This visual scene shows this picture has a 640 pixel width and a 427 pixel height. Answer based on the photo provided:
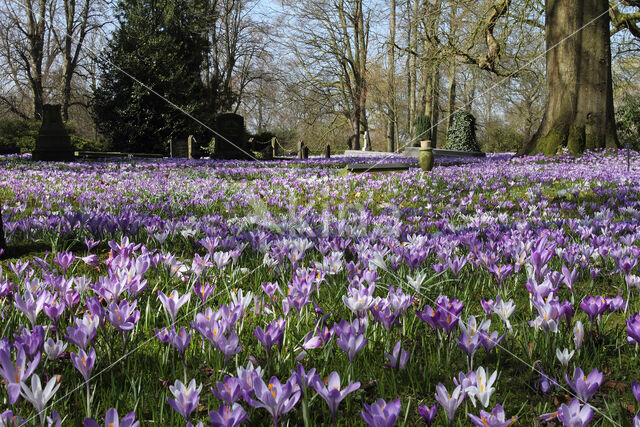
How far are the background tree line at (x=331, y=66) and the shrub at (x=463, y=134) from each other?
184 cm

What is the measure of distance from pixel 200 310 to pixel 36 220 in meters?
2.35

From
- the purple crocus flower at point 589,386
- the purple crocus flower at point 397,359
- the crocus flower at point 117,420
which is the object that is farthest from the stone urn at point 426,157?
the crocus flower at point 117,420

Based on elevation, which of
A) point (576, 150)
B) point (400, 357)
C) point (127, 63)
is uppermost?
point (127, 63)

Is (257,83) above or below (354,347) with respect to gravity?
above

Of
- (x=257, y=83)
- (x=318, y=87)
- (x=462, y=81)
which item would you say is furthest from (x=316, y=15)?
(x=462, y=81)

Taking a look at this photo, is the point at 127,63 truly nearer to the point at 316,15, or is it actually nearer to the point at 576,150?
the point at 316,15

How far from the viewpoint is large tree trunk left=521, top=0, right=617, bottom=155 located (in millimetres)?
12586

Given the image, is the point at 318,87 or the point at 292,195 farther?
the point at 318,87

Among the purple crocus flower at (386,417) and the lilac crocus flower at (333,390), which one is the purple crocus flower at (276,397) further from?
the purple crocus flower at (386,417)

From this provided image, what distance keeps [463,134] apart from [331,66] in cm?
1153

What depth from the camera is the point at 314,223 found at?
391 centimetres

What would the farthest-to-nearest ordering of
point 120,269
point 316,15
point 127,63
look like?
point 316,15
point 127,63
point 120,269

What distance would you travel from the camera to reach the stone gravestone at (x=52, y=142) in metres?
16.5

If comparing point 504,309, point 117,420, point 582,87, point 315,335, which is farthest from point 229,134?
point 117,420
